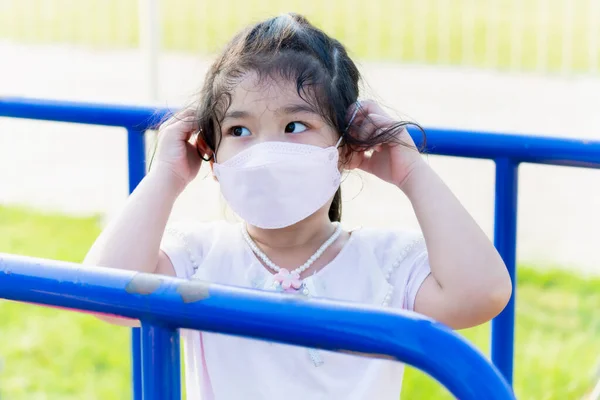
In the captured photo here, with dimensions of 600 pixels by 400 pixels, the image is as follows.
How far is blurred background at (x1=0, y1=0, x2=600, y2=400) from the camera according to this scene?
344 cm

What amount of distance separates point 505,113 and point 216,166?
17.8ft

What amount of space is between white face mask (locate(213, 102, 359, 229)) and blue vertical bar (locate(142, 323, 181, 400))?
1.91ft

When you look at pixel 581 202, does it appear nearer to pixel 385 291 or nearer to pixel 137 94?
pixel 137 94

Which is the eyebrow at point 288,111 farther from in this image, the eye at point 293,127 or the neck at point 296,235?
the neck at point 296,235

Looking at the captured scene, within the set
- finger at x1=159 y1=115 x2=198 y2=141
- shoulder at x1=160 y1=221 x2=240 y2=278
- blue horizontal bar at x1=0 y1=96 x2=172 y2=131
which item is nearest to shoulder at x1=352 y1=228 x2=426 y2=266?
shoulder at x1=160 y1=221 x2=240 y2=278

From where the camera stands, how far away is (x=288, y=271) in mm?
1656

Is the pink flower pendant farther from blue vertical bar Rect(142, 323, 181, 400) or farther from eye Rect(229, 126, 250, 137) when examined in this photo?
blue vertical bar Rect(142, 323, 181, 400)

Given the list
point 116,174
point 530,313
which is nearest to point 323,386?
point 530,313

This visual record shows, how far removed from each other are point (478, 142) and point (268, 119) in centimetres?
41

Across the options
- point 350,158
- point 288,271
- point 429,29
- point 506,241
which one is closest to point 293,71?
point 350,158

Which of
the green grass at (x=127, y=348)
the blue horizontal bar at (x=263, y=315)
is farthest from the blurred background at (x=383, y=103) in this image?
the blue horizontal bar at (x=263, y=315)

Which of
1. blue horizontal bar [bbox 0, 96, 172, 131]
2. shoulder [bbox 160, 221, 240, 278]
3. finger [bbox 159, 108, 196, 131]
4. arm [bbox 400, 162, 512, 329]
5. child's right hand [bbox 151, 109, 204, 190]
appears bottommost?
arm [bbox 400, 162, 512, 329]

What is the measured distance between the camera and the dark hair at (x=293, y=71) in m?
1.62

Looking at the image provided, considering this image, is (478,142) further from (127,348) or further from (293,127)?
(127,348)
